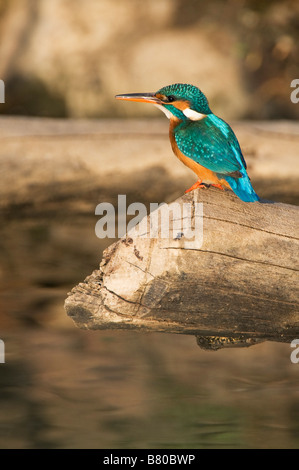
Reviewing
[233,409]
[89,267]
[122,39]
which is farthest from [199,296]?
[122,39]

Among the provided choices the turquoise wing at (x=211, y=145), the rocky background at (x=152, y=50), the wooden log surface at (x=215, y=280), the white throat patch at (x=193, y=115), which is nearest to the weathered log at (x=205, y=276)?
the wooden log surface at (x=215, y=280)

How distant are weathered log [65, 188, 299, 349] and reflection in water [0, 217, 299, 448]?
14.7 inches

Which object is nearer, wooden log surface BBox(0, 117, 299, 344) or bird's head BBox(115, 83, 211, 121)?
wooden log surface BBox(0, 117, 299, 344)

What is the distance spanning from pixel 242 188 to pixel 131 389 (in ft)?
3.55

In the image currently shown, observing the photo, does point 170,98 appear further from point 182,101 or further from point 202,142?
point 202,142

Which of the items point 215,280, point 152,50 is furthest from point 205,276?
point 152,50

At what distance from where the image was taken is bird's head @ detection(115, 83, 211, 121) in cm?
327

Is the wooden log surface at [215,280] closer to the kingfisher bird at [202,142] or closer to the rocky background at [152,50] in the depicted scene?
the kingfisher bird at [202,142]

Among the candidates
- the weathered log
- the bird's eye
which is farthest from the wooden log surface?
the bird's eye

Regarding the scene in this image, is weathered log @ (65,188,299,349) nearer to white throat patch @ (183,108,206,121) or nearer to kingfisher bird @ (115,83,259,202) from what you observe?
kingfisher bird @ (115,83,259,202)

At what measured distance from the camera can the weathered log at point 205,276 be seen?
10.1ft

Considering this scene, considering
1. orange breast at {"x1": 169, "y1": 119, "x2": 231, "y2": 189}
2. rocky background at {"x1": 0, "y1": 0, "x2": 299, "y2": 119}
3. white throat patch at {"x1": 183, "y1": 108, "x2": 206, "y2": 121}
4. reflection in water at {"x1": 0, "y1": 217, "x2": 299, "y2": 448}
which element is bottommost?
reflection in water at {"x1": 0, "y1": 217, "x2": 299, "y2": 448}

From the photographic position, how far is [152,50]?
8516mm

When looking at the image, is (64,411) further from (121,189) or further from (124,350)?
(121,189)
